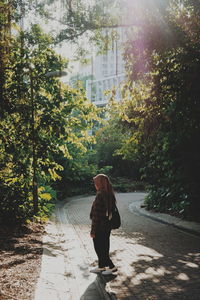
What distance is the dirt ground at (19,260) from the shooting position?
492 centimetres

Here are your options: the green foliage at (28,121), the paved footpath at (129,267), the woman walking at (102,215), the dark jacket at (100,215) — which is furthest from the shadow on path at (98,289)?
the green foliage at (28,121)

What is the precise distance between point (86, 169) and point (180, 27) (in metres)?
23.4

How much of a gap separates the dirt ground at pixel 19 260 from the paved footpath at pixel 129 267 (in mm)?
182

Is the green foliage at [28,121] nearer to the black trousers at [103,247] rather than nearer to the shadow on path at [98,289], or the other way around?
the black trousers at [103,247]

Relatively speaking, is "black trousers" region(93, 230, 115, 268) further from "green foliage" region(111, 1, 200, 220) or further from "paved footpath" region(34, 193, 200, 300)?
"green foliage" region(111, 1, 200, 220)

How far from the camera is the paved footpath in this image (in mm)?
5027

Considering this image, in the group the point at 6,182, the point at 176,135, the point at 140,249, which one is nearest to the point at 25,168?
the point at 6,182

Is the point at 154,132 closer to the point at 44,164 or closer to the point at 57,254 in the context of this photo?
the point at 44,164

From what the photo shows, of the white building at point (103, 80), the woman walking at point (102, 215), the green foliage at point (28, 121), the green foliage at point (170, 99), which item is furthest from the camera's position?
the white building at point (103, 80)

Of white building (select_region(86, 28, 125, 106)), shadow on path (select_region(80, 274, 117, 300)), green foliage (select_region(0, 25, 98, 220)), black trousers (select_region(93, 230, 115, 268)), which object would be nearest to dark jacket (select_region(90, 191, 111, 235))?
black trousers (select_region(93, 230, 115, 268))

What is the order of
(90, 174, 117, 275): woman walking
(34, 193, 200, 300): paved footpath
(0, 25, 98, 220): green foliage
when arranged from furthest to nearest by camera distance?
(0, 25, 98, 220): green foliage, (90, 174, 117, 275): woman walking, (34, 193, 200, 300): paved footpath

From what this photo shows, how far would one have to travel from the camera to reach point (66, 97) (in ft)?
44.8

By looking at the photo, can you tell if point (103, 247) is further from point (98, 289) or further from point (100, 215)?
point (98, 289)

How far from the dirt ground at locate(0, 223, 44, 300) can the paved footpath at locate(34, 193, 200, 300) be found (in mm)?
182
